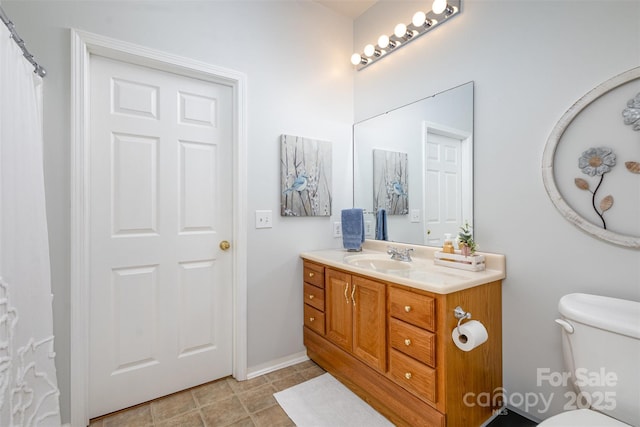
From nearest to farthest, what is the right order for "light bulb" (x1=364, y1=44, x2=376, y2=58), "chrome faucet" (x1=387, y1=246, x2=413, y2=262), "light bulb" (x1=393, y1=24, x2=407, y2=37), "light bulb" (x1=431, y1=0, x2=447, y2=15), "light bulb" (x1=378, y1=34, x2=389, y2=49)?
"light bulb" (x1=431, y1=0, x2=447, y2=15) < "chrome faucet" (x1=387, y1=246, x2=413, y2=262) < "light bulb" (x1=393, y1=24, x2=407, y2=37) < "light bulb" (x1=378, y1=34, x2=389, y2=49) < "light bulb" (x1=364, y1=44, x2=376, y2=58)

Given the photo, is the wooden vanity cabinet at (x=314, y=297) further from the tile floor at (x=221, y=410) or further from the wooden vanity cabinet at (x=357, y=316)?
the tile floor at (x=221, y=410)

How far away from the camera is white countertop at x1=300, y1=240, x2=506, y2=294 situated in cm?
129

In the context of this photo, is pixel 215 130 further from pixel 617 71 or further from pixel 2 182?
pixel 617 71

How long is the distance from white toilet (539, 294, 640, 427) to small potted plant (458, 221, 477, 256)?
477 millimetres

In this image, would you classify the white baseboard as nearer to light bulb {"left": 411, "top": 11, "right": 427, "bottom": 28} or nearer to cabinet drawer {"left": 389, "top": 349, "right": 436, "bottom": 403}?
cabinet drawer {"left": 389, "top": 349, "right": 436, "bottom": 403}

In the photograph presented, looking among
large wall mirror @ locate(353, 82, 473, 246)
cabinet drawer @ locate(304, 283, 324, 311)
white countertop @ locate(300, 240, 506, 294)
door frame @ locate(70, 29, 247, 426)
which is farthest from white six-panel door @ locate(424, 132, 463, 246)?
door frame @ locate(70, 29, 247, 426)

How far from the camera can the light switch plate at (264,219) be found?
2.01 m

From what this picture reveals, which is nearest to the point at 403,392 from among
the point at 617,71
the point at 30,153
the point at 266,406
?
the point at 266,406

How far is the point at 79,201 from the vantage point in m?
1.49

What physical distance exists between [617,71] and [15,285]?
2322mm

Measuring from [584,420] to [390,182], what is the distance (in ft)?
5.13

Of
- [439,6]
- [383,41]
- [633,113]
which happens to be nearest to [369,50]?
[383,41]

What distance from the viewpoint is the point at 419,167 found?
6.56ft

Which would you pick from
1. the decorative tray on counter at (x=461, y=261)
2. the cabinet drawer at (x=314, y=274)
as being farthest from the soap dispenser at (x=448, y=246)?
the cabinet drawer at (x=314, y=274)
